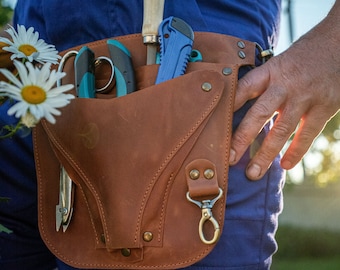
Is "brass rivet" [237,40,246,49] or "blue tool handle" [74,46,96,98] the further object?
"brass rivet" [237,40,246,49]

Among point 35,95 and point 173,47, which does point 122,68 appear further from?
point 35,95

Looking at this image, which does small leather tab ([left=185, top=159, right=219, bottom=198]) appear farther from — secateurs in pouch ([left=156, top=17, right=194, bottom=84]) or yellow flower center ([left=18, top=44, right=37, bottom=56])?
yellow flower center ([left=18, top=44, right=37, bottom=56])

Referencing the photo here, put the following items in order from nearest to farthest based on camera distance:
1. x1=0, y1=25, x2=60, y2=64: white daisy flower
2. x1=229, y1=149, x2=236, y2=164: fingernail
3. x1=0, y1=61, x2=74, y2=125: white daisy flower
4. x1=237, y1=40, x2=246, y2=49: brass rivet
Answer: x1=0, y1=61, x2=74, y2=125: white daisy flower
x1=0, y1=25, x2=60, y2=64: white daisy flower
x1=229, y1=149, x2=236, y2=164: fingernail
x1=237, y1=40, x2=246, y2=49: brass rivet

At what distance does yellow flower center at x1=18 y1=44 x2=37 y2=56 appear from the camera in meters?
1.38

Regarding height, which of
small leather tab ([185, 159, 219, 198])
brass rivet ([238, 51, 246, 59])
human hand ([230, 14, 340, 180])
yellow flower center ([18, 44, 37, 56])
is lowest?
small leather tab ([185, 159, 219, 198])

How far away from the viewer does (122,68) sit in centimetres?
164

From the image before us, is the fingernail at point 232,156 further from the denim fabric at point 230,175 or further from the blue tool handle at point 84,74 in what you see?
the blue tool handle at point 84,74

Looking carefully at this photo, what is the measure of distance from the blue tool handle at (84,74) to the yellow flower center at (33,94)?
45 centimetres

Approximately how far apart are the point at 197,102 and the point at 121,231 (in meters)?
0.34

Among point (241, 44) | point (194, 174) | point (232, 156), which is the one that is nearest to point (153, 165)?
point (194, 174)

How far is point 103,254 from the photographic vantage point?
1604 millimetres

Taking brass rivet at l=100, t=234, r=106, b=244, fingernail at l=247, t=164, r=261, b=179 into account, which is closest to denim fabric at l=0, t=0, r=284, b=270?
fingernail at l=247, t=164, r=261, b=179

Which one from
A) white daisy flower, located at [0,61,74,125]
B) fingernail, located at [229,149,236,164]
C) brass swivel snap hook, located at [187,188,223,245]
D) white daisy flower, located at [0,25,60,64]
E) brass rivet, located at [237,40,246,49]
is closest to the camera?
white daisy flower, located at [0,61,74,125]

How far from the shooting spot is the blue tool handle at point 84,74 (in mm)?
1631
